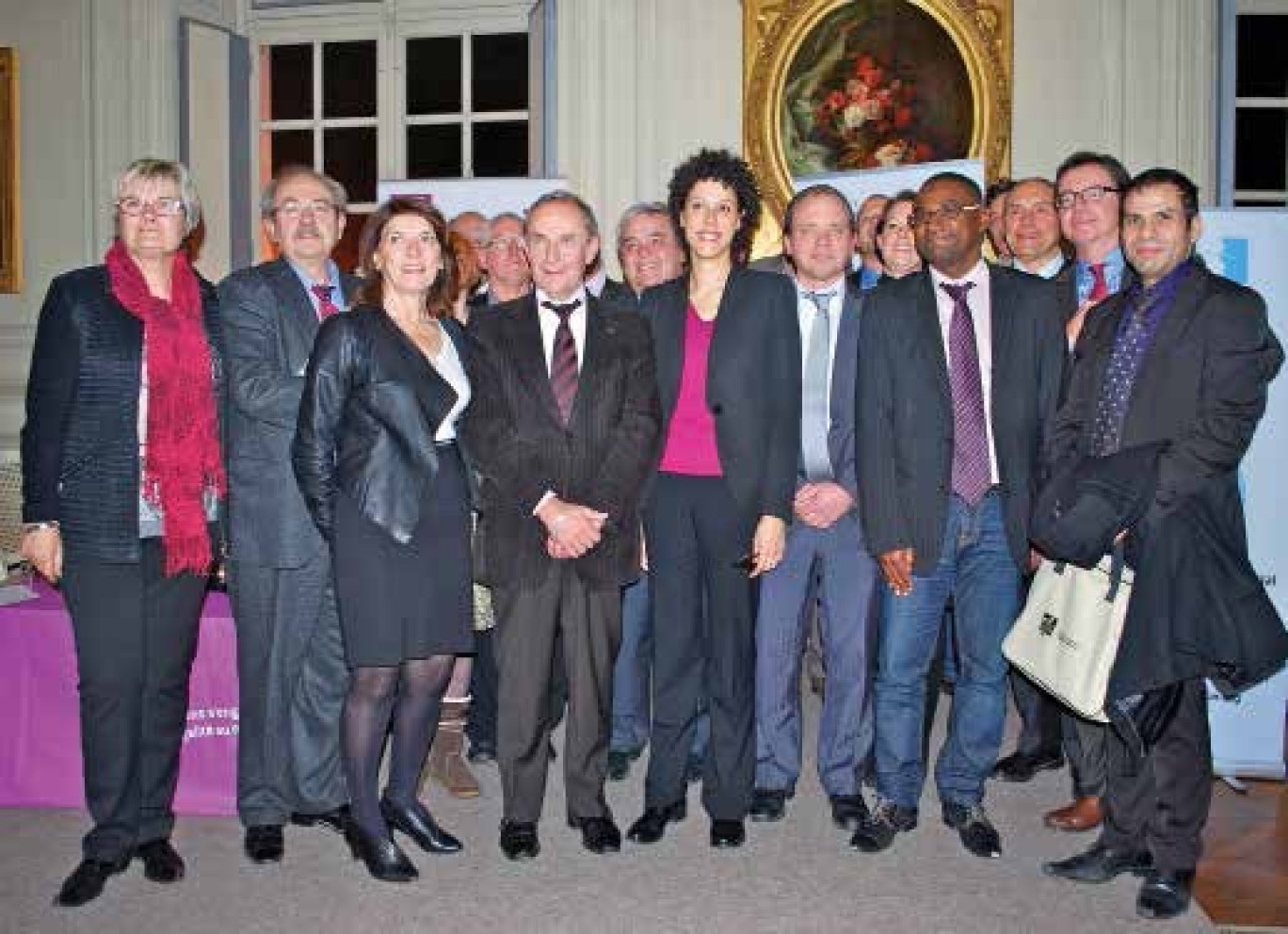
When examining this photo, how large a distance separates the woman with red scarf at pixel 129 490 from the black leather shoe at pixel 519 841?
82cm

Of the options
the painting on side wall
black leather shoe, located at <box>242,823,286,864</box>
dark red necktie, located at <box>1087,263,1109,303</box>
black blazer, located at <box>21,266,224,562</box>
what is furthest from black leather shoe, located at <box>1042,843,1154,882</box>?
the painting on side wall

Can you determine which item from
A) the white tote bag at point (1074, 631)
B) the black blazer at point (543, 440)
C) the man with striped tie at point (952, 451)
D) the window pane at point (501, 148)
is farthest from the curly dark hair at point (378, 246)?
the window pane at point (501, 148)

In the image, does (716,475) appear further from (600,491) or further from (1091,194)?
(1091,194)

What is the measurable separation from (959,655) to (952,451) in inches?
23.0

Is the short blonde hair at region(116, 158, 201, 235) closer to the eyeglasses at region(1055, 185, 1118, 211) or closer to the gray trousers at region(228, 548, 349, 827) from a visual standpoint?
the gray trousers at region(228, 548, 349, 827)

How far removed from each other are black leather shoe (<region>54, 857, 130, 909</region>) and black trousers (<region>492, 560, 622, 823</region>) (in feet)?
3.25

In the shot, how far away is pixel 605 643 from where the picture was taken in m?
3.47

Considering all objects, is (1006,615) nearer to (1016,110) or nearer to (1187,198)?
(1187,198)

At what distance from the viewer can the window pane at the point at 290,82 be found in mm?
7758

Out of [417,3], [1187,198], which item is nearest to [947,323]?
[1187,198]

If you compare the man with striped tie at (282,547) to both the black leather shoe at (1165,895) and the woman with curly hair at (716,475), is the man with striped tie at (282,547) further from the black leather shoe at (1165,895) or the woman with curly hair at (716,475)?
the black leather shoe at (1165,895)

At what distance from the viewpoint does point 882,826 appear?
141 inches

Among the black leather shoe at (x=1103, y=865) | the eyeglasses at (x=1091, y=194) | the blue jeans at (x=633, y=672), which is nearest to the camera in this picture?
the black leather shoe at (x=1103, y=865)

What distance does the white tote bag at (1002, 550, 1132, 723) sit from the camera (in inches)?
122
